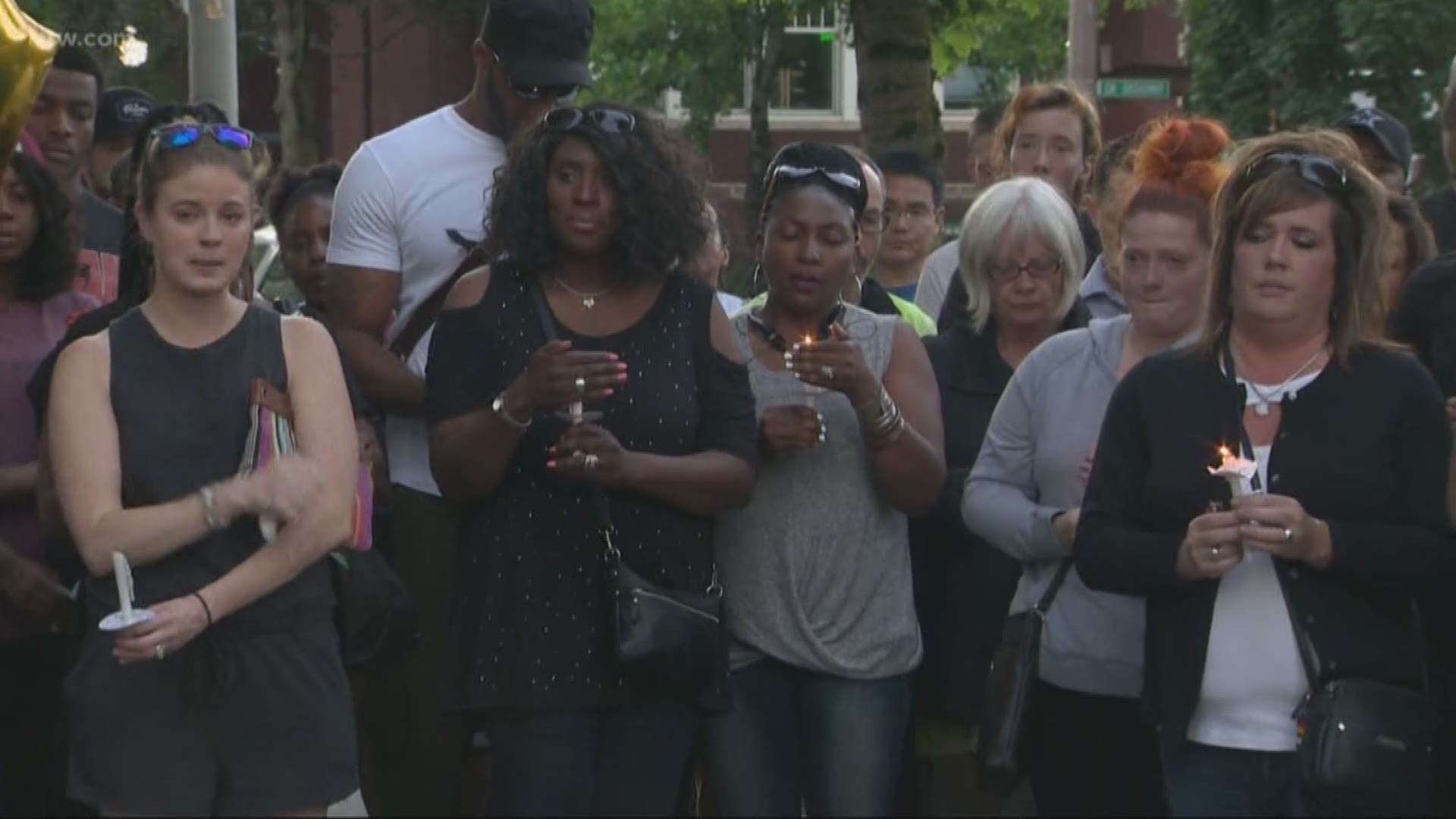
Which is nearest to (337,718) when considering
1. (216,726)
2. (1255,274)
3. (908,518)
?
(216,726)

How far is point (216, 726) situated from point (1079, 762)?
6.19ft

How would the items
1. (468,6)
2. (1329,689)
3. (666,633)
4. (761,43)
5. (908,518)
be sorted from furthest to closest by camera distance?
1. (761,43)
2. (468,6)
3. (908,518)
4. (666,633)
5. (1329,689)

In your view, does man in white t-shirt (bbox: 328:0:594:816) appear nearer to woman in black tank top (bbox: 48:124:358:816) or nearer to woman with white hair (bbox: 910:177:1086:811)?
woman in black tank top (bbox: 48:124:358:816)

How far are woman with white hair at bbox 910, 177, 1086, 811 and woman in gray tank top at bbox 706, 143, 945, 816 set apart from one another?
241 millimetres

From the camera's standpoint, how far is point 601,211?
A: 5.18 metres

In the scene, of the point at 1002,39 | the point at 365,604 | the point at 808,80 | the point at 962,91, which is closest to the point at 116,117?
the point at 365,604

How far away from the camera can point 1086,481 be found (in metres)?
5.39

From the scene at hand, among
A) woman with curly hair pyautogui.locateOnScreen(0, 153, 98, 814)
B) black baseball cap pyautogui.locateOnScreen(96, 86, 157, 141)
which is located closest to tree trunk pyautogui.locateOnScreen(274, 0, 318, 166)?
black baseball cap pyautogui.locateOnScreen(96, 86, 157, 141)

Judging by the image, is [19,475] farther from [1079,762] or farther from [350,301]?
[1079,762]

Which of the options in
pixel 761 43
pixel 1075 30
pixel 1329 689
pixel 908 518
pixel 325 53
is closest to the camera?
pixel 1329 689

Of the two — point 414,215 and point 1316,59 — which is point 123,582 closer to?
point 414,215

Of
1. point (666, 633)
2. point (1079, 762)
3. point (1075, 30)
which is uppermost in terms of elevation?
point (1075, 30)

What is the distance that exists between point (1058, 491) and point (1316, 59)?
21.2 m

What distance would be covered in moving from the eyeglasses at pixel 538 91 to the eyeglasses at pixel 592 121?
47 centimetres
